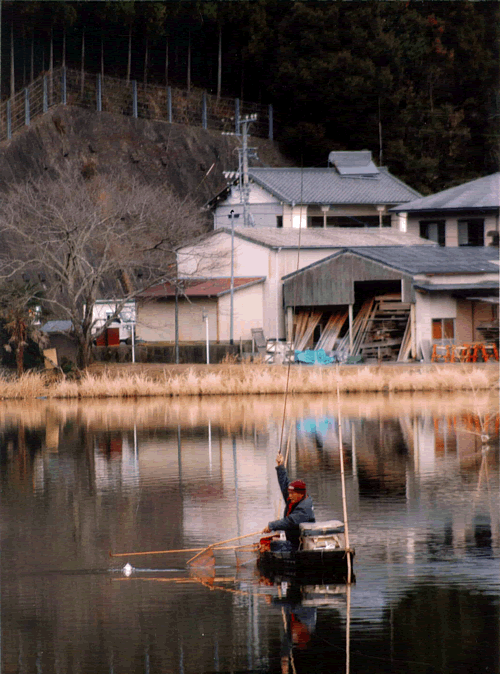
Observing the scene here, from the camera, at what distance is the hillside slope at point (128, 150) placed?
5525 cm

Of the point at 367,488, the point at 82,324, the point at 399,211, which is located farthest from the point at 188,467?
the point at 399,211

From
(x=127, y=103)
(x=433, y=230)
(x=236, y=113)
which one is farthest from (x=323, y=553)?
(x=236, y=113)

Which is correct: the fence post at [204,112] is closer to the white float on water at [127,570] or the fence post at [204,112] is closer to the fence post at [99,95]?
the fence post at [99,95]

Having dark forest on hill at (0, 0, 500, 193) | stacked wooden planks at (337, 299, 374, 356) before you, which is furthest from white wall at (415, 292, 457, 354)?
dark forest on hill at (0, 0, 500, 193)

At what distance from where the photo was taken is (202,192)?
6438 cm

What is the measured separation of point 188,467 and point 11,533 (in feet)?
22.9

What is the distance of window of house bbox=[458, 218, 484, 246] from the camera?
54062 millimetres

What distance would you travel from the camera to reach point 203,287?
1889 inches

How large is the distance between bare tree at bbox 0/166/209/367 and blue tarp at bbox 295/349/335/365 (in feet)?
20.1

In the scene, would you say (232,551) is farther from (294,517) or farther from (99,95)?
(99,95)

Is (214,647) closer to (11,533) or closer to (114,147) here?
(11,533)

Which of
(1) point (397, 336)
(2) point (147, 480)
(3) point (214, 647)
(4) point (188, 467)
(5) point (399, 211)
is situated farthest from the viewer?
A: (5) point (399, 211)

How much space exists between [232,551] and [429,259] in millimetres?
33495

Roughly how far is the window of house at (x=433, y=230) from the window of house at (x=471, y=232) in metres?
1.06
